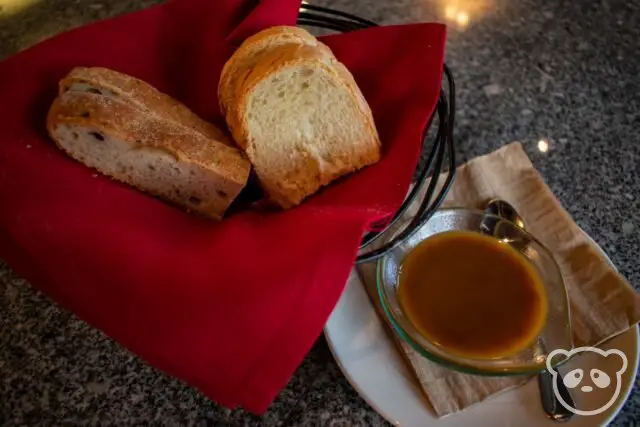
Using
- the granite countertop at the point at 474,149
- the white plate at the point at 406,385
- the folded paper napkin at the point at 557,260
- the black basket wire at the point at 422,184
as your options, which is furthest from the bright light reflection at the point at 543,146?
the white plate at the point at 406,385

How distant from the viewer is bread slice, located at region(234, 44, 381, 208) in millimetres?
656

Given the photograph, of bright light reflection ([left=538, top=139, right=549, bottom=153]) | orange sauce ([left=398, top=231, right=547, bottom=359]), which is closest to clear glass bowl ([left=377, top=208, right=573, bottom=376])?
orange sauce ([left=398, top=231, right=547, bottom=359])

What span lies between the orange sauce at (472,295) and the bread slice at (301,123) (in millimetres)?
149

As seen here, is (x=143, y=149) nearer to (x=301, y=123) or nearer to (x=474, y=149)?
(x=301, y=123)

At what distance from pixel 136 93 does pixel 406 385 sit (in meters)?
0.45

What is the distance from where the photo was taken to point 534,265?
693 millimetres

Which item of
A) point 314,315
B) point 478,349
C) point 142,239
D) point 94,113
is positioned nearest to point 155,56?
point 94,113

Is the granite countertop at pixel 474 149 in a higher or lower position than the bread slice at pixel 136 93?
lower

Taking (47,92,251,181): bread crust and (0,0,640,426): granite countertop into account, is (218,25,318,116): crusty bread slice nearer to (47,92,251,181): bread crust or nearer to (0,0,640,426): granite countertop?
(47,92,251,181): bread crust

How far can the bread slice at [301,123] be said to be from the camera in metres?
0.66

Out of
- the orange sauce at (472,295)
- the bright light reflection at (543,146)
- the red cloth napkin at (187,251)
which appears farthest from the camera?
the bright light reflection at (543,146)

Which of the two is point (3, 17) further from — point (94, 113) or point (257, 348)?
point (257, 348)

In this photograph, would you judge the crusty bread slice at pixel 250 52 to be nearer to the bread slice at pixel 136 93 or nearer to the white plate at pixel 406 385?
the bread slice at pixel 136 93

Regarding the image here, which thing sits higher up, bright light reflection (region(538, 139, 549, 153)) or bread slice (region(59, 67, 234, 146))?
bread slice (region(59, 67, 234, 146))
